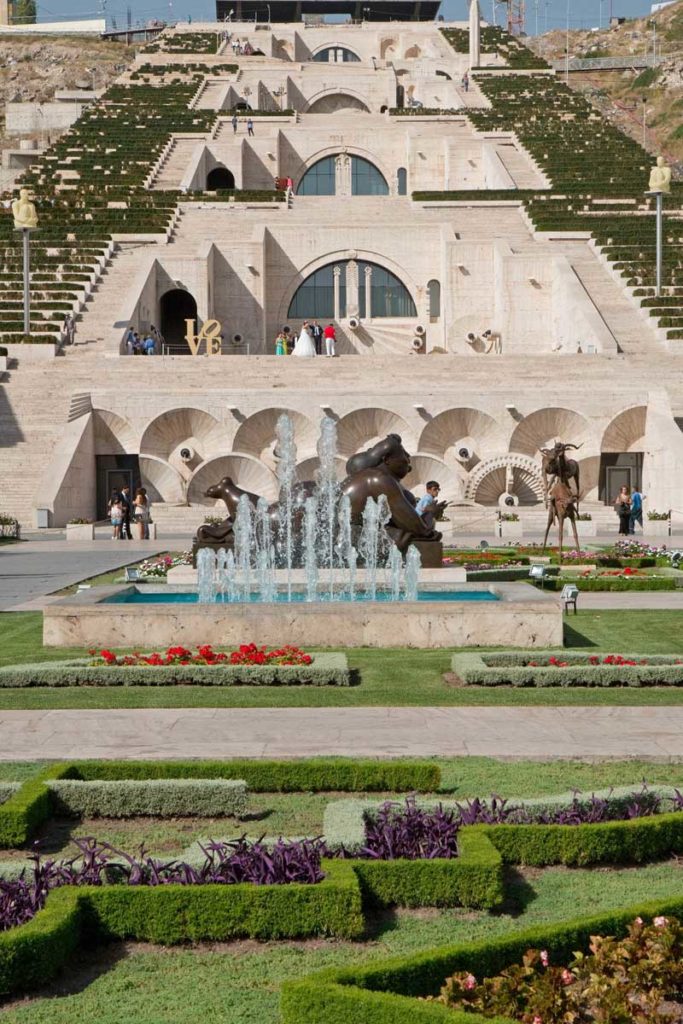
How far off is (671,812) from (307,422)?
2709 cm

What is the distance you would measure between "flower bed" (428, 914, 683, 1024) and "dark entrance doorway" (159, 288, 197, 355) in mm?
43233

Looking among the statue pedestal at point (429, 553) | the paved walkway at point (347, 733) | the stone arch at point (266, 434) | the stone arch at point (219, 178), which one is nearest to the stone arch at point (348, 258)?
the stone arch at point (219, 178)

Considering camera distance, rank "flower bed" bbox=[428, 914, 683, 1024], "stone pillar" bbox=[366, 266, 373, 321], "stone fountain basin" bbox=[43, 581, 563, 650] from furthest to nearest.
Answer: "stone pillar" bbox=[366, 266, 373, 321] < "stone fountain basin" bbox=[43, 581, 563, 650] < "flower bed" bbox=[428, 914, 683, 1024]

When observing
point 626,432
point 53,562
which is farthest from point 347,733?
point 626,432

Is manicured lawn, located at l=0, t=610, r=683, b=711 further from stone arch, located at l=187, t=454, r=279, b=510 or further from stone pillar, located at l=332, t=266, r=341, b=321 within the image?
stone pillar, located at l=332, t=266, r=341, b=321

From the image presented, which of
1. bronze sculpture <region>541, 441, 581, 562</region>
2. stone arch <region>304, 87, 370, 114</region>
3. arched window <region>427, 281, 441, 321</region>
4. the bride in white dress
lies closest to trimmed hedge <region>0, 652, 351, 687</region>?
bronze sculpture <region>541, 441, 581, 562</region>

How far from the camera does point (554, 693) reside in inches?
Result: 446

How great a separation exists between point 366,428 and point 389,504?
54.2 feet

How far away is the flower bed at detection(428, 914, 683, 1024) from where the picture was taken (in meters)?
4.92

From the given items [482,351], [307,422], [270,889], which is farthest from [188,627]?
[482,351]

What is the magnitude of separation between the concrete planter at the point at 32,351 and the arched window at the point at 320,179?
2970 centimetres

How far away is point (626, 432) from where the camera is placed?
3403 cm

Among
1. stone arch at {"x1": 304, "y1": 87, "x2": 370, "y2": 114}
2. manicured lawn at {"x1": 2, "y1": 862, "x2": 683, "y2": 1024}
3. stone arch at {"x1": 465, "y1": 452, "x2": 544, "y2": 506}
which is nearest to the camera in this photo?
manicured lawn at {"x1": 2, "y1": 862, "x2": 683, "y2": 1024}

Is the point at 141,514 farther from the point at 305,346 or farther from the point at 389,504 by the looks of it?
the point at 305,346
